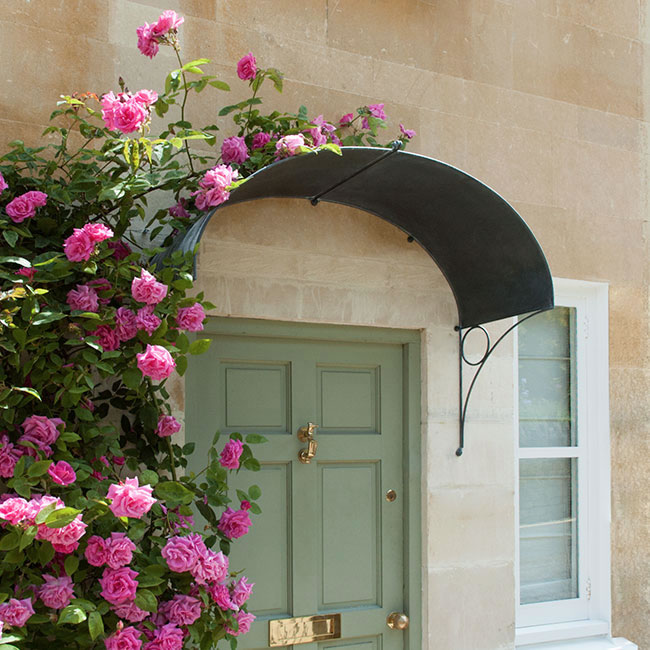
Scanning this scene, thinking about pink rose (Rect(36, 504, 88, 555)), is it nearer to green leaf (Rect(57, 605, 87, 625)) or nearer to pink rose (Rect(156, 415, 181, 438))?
green leaf (Rect(57, 605, 87, 625))

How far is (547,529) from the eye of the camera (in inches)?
156

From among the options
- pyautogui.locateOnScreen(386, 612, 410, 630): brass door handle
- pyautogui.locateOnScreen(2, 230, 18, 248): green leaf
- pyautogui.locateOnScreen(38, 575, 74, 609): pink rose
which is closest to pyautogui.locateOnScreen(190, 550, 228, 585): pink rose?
pyautogui.locateOnScreen(38, 575, 74, 609): pink rose

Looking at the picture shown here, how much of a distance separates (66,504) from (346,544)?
1357 millimetres

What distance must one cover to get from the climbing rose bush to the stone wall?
34cm

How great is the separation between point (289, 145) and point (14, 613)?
1576mm

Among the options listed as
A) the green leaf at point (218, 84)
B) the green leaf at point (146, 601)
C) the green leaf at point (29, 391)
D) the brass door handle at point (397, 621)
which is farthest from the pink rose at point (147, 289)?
the brass door handle at point (397, 621)

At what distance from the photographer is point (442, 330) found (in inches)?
142

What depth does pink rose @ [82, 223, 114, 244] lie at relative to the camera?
2457 mm

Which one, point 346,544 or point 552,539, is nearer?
point 346,544

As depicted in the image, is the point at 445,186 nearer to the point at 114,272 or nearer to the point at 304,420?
the point at 304,420

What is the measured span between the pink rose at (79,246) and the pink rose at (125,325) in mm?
191

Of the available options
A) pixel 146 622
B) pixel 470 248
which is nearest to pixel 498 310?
pixel 470 248

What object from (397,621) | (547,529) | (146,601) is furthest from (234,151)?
(547,529)

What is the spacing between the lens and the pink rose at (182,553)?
8.04 ft
